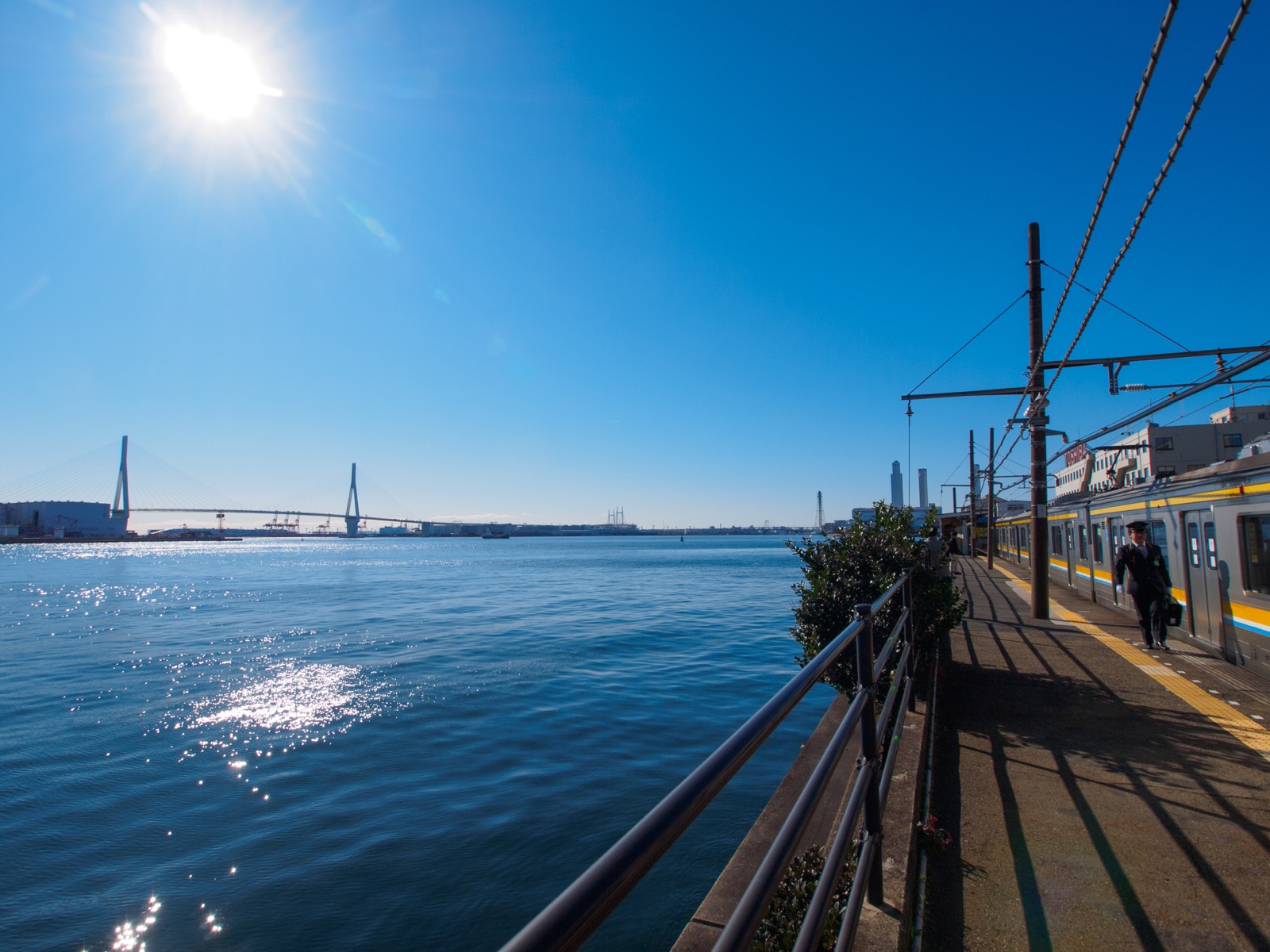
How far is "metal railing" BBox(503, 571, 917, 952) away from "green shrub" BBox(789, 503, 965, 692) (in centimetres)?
340

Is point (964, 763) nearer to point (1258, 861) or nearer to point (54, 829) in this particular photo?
point (1258, 861)

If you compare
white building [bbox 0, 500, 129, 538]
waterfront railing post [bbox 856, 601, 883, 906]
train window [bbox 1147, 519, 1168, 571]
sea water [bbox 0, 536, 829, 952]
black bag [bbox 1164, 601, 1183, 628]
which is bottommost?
sea water [bbox 0, 536, 829, 952]

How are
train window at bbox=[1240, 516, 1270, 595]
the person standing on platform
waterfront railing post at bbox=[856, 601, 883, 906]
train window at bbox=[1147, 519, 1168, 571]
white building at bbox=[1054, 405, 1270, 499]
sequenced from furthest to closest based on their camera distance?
white building at bbox=[1054, 405, 1270, 499] < train window at bbox=[1147, 519, 1168, 571] < the person standing on platform < train window at bbox=[1240, 516, 1270, 595] < waterfront railing post at bbox=[856, 601, 883, 906]

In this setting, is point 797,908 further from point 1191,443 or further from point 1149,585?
point 1191,443

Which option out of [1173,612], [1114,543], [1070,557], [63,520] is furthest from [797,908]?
[63,520]

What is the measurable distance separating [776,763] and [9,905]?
23.3 ft

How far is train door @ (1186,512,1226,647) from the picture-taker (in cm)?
819

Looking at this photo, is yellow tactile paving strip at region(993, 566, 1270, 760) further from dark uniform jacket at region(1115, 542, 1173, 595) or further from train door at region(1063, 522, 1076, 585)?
train door at region(1063, 522, 1076, 585)

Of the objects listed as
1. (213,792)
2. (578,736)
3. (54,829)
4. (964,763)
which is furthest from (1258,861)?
(54,829)

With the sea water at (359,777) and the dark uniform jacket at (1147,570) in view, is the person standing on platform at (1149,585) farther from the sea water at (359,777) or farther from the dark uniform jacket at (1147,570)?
the sea water at (359,777)

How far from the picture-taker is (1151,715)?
5695mm

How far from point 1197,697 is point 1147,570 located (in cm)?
303

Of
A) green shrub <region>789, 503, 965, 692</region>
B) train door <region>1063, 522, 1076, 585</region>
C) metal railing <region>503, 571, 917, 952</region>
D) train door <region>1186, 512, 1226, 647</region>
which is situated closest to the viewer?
metal railing <region>503, 571, 917, 952</region>

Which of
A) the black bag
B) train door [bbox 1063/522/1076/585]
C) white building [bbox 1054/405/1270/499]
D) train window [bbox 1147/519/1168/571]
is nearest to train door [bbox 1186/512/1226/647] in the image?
the black bag
